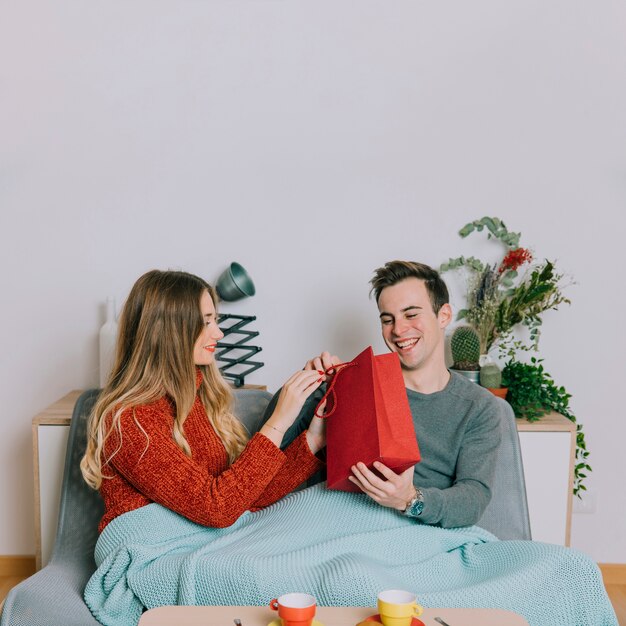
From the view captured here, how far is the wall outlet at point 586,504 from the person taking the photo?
2832 millimetres

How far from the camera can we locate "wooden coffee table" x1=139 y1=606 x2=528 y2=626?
1.27m

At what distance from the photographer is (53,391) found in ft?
9.13

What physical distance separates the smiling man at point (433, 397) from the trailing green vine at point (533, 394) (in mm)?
420

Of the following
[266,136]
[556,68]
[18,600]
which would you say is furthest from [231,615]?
[556,68]

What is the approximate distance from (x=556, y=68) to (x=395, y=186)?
69cm

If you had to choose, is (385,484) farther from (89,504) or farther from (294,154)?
(294,154)

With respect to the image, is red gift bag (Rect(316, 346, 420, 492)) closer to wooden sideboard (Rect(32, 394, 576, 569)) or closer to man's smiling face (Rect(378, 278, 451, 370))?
man's smiling face (Rect(378, 278, 451, 370))

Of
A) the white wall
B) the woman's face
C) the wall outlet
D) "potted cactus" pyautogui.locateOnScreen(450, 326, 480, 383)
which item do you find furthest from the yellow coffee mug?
the wall outlet

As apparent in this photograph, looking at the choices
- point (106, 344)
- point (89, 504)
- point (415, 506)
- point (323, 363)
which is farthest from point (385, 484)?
point (106, 344)

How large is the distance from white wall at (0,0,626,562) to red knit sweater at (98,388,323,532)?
987 millimetres

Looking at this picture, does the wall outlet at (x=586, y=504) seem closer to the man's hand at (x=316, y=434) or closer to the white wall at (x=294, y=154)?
the white wall at (x=294, y=154)

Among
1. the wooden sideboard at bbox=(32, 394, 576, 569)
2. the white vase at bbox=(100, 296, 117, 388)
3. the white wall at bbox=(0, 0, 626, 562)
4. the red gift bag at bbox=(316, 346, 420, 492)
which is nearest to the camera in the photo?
the red gift bag at bbox=(316, 346, 420, 492)

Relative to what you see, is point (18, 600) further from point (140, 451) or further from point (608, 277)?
point (608, 277)

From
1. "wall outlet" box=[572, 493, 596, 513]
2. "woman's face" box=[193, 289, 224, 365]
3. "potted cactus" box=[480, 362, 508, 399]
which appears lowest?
"wall outlet" box=[572, 493, 596, 513]
